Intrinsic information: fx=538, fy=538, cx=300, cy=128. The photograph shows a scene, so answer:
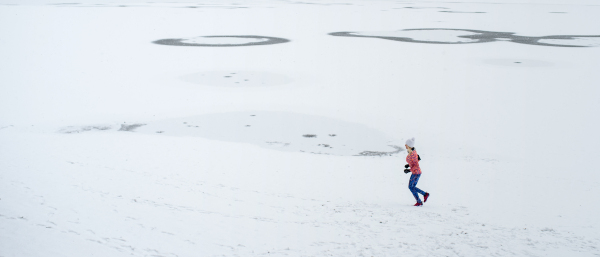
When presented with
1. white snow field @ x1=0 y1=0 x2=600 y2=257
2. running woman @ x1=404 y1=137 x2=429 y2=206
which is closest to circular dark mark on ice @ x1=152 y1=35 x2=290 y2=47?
white snow field @ x1=0 y1=0 x2=600 y2=257

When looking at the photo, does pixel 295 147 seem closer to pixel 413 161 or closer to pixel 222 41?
pixel 413 161

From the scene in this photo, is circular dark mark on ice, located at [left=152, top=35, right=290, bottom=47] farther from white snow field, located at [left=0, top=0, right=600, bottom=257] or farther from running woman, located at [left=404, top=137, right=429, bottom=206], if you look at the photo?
running woman, located at [left=404, top=137, right=429, bottom=206]

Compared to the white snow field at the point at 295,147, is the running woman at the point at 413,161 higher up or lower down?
higher up

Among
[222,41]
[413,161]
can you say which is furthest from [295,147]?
[222,41]

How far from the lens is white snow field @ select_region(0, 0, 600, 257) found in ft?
25.7

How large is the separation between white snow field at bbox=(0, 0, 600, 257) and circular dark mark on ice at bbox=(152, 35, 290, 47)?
0.33 meters

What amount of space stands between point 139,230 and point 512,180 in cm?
709

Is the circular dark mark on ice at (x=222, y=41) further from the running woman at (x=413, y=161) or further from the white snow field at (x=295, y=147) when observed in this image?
the running woman at (x=413, y=161)

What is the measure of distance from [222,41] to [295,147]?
16.8m

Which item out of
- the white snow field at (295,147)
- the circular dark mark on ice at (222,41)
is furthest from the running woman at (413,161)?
the circular dark mark on ice at (222,41)

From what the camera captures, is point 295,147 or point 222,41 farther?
point 222,41

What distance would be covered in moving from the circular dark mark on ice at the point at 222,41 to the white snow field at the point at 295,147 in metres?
0.33

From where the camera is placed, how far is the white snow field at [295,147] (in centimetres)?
784

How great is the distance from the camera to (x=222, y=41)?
92.3 ft
